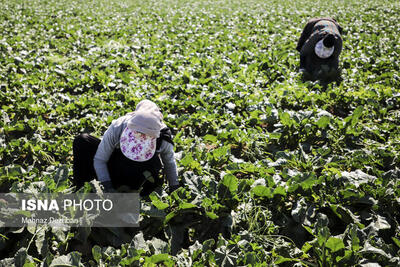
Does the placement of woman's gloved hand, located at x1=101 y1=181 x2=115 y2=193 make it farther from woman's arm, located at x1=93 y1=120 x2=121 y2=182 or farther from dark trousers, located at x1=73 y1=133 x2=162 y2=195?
dark trousers, located at x1=73 y1=133 x2=162 y2=195

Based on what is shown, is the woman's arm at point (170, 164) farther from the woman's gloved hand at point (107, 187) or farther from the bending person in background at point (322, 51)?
the bending person in background at point (322, 51)

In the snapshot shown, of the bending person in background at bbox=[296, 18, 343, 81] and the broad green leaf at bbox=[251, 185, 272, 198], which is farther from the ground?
the bending person in background at bbox=[296, 18, 343, 81]

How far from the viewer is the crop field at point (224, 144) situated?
2.38 meters

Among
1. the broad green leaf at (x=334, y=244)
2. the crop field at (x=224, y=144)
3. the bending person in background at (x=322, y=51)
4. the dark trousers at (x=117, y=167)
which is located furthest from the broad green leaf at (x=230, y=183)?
the bending person in background at (x=322, y=51)

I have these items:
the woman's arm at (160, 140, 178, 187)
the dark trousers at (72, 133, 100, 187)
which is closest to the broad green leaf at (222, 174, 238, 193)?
the woman's arm at (160, 140, 178, 187)

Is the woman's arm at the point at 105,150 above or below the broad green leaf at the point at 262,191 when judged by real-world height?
above

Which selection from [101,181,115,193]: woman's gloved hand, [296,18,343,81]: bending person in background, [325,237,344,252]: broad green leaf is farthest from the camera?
[296,18,343,81]: bending person in background

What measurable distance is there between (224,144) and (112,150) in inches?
60.4

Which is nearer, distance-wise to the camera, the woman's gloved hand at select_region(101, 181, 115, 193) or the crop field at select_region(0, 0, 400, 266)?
the crop field at select_region(0, 0, 400, 266)

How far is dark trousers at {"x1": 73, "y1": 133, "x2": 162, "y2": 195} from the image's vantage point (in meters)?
2.84

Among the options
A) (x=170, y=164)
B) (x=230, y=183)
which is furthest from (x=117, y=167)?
(x=230, y=183)

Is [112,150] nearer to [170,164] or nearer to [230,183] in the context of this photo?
[170,164]

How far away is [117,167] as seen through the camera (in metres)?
2.87

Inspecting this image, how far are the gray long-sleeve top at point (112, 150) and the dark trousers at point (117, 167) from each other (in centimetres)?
9
